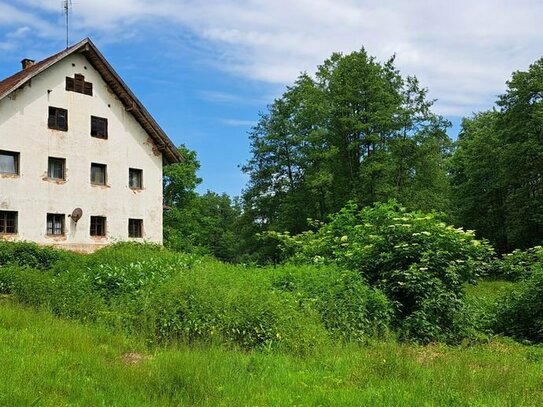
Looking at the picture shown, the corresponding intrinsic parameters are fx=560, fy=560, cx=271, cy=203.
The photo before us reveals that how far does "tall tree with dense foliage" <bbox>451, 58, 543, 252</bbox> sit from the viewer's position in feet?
122

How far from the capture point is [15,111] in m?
27.6

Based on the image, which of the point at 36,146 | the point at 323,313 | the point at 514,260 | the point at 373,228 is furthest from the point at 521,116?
the point at 323,313

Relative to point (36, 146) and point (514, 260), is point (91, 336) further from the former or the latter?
point (36, 146)

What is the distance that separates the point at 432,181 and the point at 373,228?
2558 cm

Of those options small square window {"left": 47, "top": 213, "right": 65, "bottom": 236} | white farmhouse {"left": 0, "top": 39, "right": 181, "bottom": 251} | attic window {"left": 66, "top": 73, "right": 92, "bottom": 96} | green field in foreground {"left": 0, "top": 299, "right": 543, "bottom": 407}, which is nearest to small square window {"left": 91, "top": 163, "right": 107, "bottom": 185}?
white farmhouse {"left": 0, "top": 39, "right": 181, "bottom": 251}

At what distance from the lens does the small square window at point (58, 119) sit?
2909cm

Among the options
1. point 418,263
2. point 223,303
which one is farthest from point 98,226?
point 223,303

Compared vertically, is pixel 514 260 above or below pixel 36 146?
below

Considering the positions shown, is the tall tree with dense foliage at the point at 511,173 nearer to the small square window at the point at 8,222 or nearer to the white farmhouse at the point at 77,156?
the white farmhouse at the point at 77,156

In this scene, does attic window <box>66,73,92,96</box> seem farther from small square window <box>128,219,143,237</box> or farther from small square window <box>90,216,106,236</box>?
small square window <box>128,219,143,237</box>

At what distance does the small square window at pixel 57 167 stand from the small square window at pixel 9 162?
1.73 metres

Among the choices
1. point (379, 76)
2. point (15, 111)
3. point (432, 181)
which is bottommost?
point (432, 181)

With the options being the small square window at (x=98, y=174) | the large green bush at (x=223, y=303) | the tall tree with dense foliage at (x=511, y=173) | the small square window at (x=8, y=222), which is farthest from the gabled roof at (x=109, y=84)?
the tall tree with dense foliage at (x=511, y=173)

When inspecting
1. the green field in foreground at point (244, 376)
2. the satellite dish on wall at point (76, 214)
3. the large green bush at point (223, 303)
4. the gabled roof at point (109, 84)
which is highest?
the gabled roof at point (109, 84)
